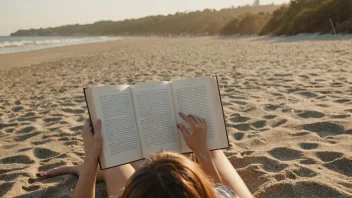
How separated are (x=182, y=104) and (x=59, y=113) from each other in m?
2.99

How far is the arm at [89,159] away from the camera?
1.82m

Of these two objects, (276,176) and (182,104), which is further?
(276,176)

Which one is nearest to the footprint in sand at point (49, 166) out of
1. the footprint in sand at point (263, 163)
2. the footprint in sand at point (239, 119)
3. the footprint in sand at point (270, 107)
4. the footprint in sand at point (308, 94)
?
the footprint in sand at point (263, 163)

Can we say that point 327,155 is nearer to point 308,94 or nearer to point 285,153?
point 285,153

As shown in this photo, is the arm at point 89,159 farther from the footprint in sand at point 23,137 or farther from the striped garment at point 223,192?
the footprint in sand at point 23,137

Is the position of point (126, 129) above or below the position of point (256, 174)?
above

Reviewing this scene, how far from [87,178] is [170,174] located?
88 centimetres

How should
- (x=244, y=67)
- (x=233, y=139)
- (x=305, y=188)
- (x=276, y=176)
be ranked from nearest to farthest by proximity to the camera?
1. (x=305, y=188)
2. (x=276, y=176)
3. (x=233, y=139)
4. (x=244, y=67)

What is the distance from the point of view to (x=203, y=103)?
2.00m

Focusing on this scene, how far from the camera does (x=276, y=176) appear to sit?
244cm

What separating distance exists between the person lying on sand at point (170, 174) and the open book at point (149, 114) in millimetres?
67

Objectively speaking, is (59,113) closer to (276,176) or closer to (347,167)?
(276,176)

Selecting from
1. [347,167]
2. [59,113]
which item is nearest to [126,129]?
[347,167]

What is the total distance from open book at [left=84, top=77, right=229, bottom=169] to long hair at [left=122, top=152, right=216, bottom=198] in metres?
0.76
